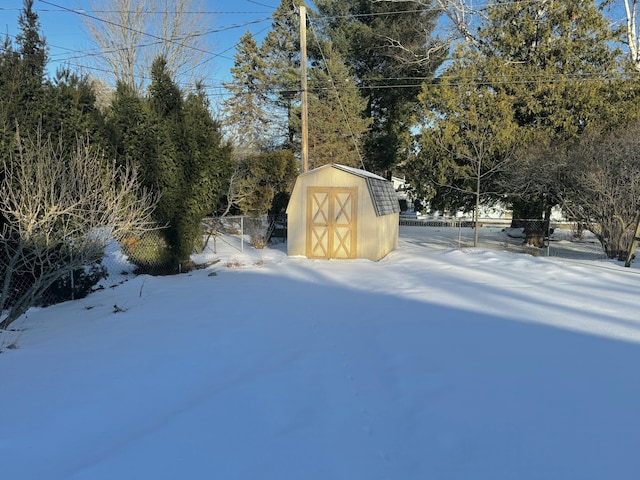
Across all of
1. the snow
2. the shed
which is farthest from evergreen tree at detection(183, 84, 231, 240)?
the snow

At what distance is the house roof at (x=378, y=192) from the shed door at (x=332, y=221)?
0.49 m

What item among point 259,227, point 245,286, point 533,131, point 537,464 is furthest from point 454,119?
point 537,464

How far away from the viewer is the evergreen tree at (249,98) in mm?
27691

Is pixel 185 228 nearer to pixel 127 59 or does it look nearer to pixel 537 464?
pixel 537 464

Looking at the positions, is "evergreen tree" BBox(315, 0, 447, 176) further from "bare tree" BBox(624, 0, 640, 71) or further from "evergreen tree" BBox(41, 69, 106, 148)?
"evergreen tree" BBox(41, 69, 106, 148)

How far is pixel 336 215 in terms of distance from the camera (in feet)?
39.3

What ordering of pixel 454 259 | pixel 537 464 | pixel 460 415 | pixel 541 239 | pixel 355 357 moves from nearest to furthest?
pixel 537 464 < pixel 460 415 < pixel 355 357 < pixel 454 259 < pixel 541 239

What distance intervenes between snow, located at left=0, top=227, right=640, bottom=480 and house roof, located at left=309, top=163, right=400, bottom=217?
204 inches

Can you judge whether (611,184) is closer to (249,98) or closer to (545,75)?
(545,75)

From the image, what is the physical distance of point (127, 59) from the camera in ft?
70.4

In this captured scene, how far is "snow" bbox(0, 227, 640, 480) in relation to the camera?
2.61m

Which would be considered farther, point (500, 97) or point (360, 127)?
point (360, 127)

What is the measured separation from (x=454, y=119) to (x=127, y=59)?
17042mm

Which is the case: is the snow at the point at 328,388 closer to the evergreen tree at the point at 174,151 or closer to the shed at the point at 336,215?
the evergreen tree at the point at 174,151
